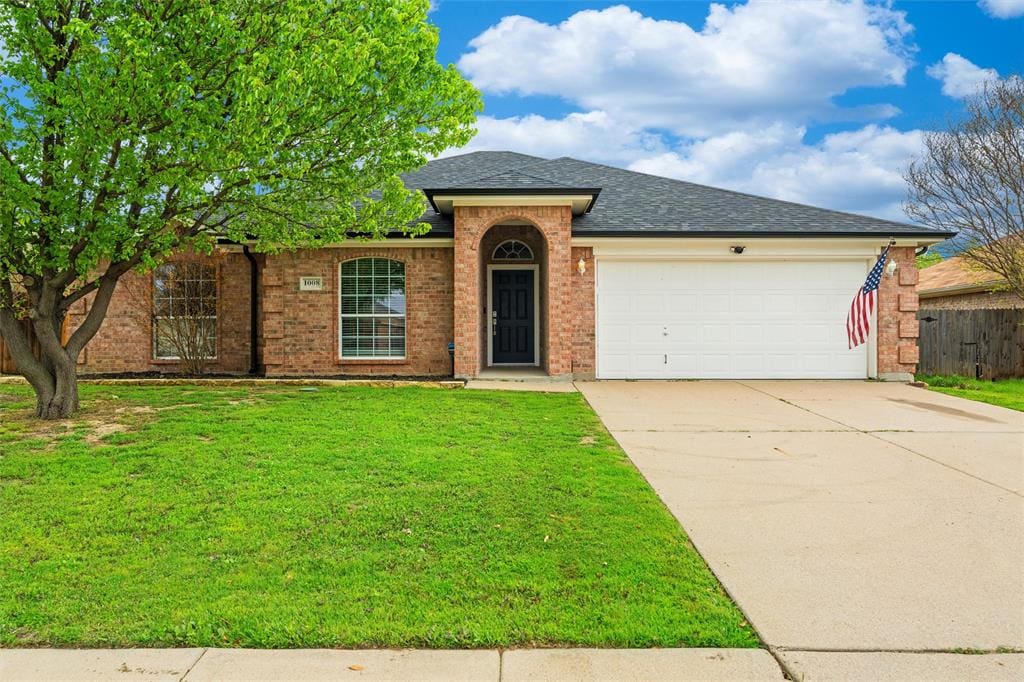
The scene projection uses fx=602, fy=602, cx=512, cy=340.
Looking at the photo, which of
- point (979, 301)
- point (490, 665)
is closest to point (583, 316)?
point (490, 665)

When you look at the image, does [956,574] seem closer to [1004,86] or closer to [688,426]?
[688,426]

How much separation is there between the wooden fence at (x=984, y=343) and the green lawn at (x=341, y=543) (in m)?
13.2

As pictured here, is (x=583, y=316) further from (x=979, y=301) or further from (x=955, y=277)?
(x=955, y=277)

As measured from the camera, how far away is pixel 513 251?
1470 centimetres

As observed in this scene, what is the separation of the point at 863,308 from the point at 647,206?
519 cm

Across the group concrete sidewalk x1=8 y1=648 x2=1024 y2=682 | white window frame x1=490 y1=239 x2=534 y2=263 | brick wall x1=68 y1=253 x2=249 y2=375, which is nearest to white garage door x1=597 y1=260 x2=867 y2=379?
white window frame x1=490 y1=239 x2=534 y2=263

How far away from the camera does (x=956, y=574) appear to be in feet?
11.8

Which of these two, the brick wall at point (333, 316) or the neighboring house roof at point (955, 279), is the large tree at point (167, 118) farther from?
the neighboring house roof at point (955, 279)

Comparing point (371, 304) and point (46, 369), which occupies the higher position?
point (371, 304)

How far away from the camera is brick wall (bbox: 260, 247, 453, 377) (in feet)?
42.3

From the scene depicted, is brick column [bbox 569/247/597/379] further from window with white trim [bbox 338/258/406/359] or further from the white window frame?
window with white trim [bbox 338/258/406/359]

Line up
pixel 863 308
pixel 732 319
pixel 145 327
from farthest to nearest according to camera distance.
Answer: pixel 145 327 < pixel 732 319 < pixel 863 308

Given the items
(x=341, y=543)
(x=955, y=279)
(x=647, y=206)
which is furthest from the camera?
(x=955, y=279)

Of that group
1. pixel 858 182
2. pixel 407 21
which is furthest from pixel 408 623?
pixel 858 182
